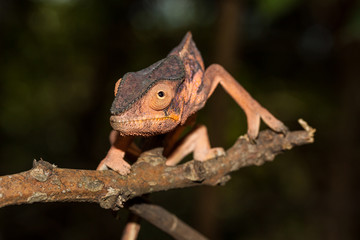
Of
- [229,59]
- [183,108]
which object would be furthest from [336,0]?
[183,108]

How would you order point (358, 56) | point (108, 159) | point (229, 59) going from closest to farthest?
point (108, 159)
point (229, 59)
point (358, 56)

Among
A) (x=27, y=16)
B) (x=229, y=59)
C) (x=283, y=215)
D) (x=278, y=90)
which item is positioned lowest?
(x=283, y=215)

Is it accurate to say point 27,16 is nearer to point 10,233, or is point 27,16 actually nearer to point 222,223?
point 10,233

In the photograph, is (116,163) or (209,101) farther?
(209,101)

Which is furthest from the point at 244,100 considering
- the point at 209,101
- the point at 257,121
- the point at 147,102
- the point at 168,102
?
the point at 209,101

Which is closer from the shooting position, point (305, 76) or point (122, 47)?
point (305, 76)

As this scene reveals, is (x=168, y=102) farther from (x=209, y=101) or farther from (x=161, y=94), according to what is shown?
(x=209, y=101)

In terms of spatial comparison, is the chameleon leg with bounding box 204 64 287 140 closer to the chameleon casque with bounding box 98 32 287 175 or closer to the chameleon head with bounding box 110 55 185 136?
the chameleon casque with bounding box 98 32 287 175
